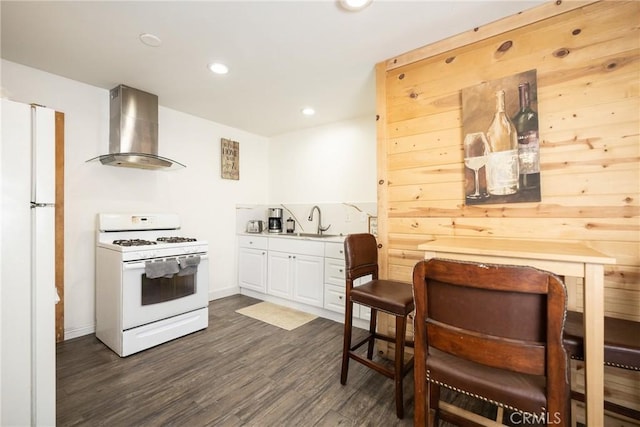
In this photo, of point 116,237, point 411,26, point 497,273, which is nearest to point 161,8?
point 411,26

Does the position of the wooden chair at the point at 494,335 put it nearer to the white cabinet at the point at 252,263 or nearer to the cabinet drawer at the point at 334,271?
the cabinet drawer at the point at 334,271

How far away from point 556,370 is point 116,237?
11.2 ft

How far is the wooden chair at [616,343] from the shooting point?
1.11 m

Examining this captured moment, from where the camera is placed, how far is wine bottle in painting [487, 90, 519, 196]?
177 centimetres

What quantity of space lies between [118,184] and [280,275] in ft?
6.83

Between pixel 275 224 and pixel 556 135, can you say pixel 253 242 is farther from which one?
pixel 556 135

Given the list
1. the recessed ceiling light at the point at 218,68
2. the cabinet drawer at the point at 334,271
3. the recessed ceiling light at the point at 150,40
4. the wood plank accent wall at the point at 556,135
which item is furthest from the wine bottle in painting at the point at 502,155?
the recessed ceiling light at the point at 150,40

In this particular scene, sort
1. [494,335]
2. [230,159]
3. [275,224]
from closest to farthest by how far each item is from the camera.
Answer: [494,335] < [230,159] < [275,224]

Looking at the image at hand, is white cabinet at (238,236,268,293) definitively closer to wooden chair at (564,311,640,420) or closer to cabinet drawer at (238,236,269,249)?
cabinet drawer at (238,236,269,249)

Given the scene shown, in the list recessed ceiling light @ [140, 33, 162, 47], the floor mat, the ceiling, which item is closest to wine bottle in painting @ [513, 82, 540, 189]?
the ceiling

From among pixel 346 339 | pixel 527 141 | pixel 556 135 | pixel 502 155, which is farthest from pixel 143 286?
pixel 556 135

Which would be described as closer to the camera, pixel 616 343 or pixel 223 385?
pixel 616 343

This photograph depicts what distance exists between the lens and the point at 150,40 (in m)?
2.02

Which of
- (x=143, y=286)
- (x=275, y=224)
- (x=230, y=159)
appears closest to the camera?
(x=143, y=286)
